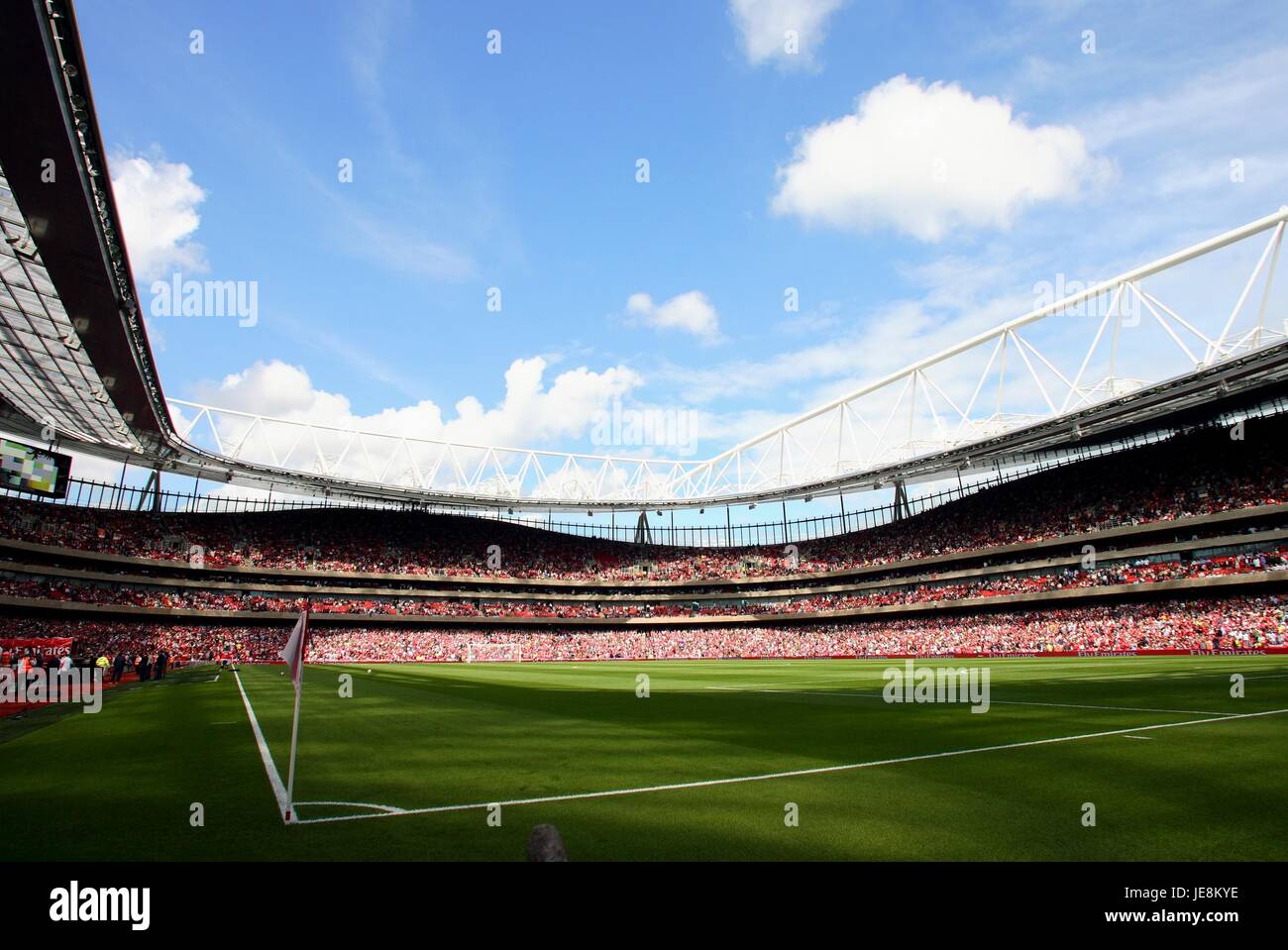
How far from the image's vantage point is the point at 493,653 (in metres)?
62.3

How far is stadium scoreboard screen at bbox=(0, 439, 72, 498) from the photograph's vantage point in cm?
3875

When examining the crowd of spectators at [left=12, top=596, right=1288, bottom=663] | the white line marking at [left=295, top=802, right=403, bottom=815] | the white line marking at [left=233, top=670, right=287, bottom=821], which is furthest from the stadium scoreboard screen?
the white line marking at [left=295, top=802, right=403, bottom=815]

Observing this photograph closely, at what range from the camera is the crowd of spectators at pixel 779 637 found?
123 ft

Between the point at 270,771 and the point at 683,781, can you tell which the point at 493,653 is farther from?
the point at 683,781

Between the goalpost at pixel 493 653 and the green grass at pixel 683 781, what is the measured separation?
44231 mm

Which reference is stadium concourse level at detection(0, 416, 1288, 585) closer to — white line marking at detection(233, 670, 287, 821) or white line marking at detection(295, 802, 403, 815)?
white line marking at detection(233, 670, 287, 821)

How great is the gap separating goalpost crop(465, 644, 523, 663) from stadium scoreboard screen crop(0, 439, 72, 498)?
3187 centimetres

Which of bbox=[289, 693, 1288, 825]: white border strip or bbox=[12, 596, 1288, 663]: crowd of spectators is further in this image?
bbox=[12, 596, 1288, 663]: crowd of spectators

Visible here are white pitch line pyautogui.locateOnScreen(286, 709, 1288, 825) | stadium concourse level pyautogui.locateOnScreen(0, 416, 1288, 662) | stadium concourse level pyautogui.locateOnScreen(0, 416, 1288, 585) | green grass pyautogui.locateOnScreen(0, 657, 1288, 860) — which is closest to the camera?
green grass pyautogui.locateOnScreen(0, 657, 1288, 860)

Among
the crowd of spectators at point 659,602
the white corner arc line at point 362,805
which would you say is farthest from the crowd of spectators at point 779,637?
the white corner arc line at point 362,805

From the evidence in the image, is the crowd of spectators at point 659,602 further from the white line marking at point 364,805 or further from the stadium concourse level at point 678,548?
the white line marking at point 364,805
